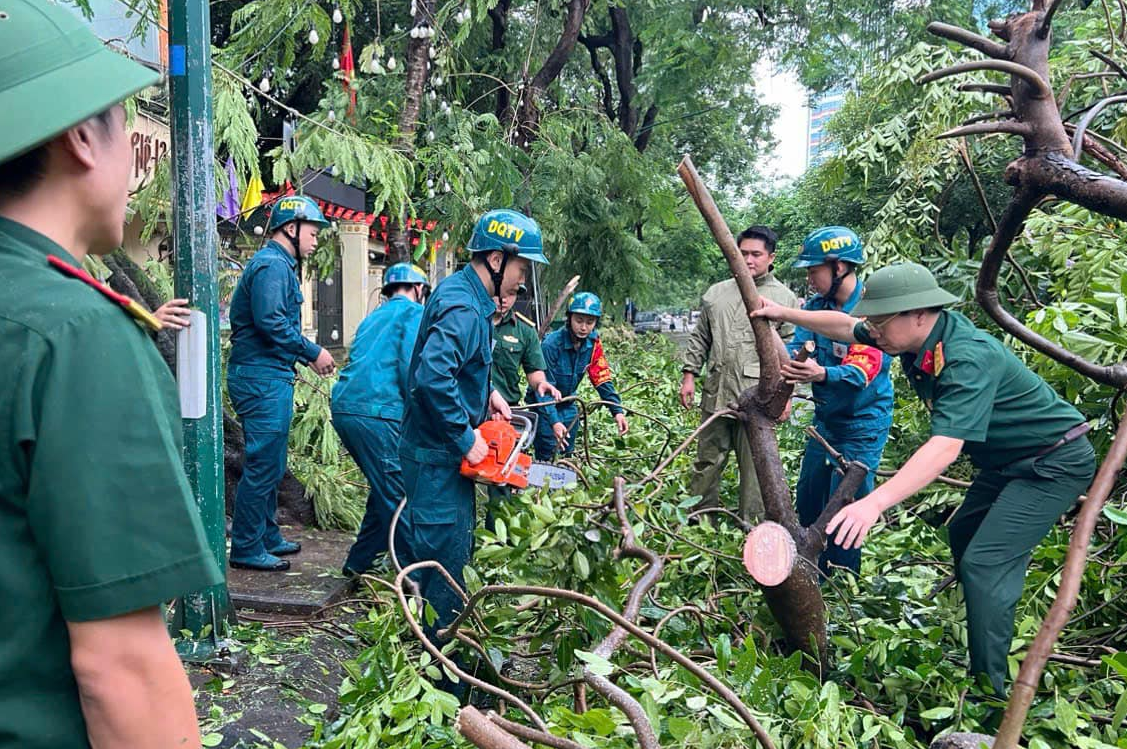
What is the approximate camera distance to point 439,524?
151 inches

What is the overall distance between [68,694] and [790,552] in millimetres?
2598

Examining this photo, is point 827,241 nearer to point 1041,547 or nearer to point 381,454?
point 1041,547

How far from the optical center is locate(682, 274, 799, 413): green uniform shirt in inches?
245

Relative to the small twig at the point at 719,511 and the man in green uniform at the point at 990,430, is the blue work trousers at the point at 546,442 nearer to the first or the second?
the small twig at the point at 719,511

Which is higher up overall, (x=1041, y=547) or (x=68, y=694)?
(x=68, y=694)

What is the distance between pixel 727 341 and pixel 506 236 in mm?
2725

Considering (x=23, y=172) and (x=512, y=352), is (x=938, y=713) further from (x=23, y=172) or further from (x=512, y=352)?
(x=512, y=352)

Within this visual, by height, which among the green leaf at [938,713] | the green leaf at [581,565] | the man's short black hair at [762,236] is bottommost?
the green leaf at [938,713]

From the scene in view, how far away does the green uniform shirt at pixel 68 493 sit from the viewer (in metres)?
1.03

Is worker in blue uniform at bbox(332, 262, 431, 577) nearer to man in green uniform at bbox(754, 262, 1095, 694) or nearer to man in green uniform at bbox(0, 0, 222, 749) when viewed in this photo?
man in green uniform at bbox(754, 262, 1095, 694)

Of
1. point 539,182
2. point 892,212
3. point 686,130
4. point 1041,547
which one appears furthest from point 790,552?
point 686,130

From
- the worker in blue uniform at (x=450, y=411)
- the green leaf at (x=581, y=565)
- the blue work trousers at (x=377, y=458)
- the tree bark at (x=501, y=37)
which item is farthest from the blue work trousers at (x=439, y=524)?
the tree bark at (x=501, y=37)

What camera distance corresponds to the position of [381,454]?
5078mm

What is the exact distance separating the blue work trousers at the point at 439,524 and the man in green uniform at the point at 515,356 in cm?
267
